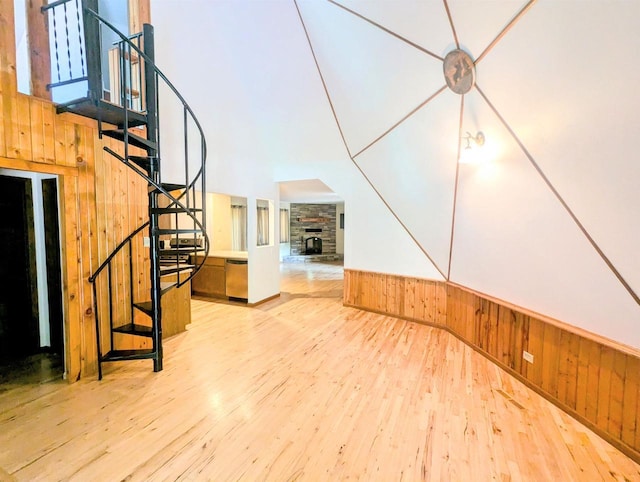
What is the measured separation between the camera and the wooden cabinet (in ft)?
18.9

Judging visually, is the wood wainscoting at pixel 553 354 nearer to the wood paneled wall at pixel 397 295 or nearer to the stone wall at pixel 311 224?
the wood paneled wall at pixel 397 295

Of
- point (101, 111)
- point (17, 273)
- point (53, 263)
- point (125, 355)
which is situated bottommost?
point (125, 355)

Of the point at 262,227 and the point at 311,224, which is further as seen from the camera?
the point at 311,224

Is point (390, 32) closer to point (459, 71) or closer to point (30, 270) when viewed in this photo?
point (459, 71)

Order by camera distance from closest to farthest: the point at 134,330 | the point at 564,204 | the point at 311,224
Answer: the point at 564,204, the point at 134,330, the point at 311,224

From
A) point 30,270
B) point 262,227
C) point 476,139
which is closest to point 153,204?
point 30,270

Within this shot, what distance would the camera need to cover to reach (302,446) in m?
1.93

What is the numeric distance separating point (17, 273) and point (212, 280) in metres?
2.89

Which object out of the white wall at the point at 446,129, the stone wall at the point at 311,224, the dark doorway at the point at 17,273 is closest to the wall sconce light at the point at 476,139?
the white wall at the point at 446,129

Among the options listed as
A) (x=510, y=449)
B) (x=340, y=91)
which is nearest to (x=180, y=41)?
(x=340, y=91)

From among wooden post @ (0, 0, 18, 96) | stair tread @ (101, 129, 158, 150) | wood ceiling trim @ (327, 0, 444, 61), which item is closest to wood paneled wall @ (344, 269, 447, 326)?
wood ceiling trim @ (327, 0, 444, 61)

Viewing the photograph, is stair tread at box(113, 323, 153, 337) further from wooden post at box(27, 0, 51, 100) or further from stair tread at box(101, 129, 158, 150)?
wooden post at box(27, 0, 51, 100)

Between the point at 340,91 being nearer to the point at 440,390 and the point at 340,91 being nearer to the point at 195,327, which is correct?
the point at 440,390

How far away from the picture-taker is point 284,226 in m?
11.9
